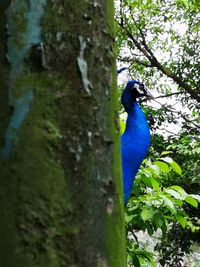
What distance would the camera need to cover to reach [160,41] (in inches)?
251

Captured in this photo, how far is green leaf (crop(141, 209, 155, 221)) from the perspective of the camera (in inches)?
82.6

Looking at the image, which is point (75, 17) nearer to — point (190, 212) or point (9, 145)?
point (9, 145)

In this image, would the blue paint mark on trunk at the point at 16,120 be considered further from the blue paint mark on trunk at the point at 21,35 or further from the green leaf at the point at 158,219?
the green leaf at the point at 158,219

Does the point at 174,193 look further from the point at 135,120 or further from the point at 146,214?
the point at 135,120

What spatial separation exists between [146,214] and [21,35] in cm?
152

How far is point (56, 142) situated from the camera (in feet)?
2.09

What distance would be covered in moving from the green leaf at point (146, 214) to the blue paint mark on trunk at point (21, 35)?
4.96 feet

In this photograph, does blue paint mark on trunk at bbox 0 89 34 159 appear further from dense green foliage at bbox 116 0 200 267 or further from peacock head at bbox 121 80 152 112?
dense green foliage at bbox 116 0 200 267

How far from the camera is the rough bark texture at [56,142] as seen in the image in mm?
613

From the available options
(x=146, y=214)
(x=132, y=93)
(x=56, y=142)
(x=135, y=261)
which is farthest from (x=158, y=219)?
(x=56, y=142)

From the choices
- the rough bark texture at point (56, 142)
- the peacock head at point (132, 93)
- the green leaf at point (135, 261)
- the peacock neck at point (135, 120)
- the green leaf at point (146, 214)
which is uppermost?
the peacock head at point (132, 93)

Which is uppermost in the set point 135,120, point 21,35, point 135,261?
point 135,120

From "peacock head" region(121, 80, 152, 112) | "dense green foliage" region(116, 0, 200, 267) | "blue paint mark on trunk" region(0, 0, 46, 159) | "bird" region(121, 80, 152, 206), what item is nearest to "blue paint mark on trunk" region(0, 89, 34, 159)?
"blue paint mark on trunk" region(0, 0, 46, 159)

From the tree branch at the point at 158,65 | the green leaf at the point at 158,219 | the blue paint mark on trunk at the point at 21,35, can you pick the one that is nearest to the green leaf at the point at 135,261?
the green leaf at the point at 158,219
